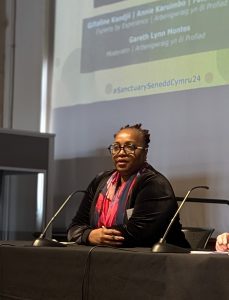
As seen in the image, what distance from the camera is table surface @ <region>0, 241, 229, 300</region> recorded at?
5.35ft

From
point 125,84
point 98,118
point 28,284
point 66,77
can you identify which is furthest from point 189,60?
point 28,284

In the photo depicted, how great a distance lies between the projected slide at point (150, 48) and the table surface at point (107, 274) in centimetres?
157

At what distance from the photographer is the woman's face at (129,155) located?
2.64 meters

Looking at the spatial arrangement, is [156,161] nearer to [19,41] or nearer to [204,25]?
[204,25]

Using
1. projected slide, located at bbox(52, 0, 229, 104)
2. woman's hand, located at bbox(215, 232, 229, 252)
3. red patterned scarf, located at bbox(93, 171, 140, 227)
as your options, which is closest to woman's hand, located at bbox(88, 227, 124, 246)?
red patterned scarf, located at bbox(93, 171, 140, 227)

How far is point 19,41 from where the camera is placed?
15.5ft

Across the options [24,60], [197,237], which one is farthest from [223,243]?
[24,60]

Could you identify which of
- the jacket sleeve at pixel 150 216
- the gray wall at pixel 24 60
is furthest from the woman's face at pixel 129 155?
the gray wall at pixel 24 60

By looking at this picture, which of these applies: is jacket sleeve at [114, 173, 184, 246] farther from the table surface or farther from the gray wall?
the gray wall

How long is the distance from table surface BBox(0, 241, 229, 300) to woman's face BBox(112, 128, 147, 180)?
1.88 feet

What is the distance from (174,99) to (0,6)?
193 centimetres

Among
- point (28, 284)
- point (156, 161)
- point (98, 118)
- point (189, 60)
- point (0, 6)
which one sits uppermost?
point (0, 6)

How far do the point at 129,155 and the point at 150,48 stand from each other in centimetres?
127

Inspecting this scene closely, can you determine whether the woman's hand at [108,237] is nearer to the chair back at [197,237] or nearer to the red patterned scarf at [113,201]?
the red patterned scarf at [113,201]
